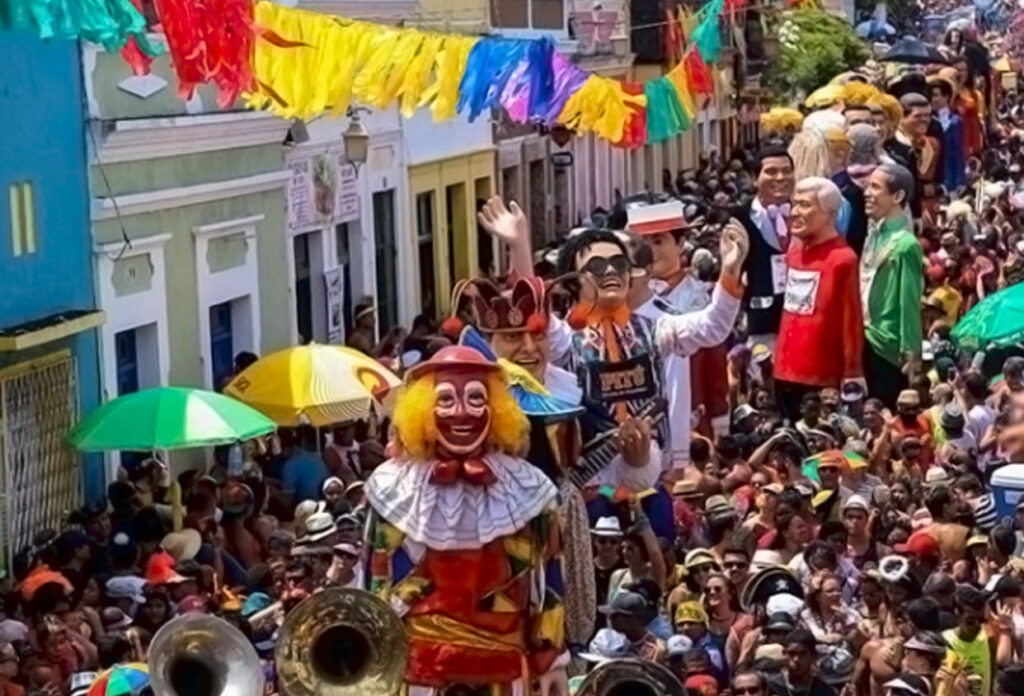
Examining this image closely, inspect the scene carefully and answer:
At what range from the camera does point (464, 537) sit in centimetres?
971

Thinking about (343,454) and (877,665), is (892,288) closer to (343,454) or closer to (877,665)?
(343,454)

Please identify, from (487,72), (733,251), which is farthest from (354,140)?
(733,251)

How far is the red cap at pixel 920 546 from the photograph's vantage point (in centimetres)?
1259

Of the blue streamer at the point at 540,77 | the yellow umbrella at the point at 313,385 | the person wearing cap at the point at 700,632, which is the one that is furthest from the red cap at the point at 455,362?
the blue streamer at the point at 540,77

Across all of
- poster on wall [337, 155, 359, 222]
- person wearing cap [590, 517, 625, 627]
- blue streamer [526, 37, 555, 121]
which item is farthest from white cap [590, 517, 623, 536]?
poster on wall [337, 155, 359, 222]

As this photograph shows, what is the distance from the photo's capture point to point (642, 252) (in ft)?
43.9

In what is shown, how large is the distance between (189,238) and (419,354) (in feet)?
6.90

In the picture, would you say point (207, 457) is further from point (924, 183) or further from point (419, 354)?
point (924, 183)

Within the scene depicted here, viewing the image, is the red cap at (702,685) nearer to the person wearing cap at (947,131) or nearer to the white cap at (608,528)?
the white cap at (608,528)

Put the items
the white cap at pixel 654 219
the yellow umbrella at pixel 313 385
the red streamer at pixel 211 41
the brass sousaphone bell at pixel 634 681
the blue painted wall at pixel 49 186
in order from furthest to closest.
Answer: the yellow umbrella at pixel 313 385 < the blue painted wall at pixel 49 186 < the white cap at pixel 654 219 < the red streamer at pixel 211 41 < the brass sousaphone bell at pixel 634 681

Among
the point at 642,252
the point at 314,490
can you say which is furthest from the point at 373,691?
the point at 314,490

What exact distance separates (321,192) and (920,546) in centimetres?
1137

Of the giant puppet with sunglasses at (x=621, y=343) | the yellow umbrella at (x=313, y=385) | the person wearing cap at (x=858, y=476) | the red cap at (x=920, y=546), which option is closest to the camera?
the giant puppet with sunglasses at (x=621, y=343)

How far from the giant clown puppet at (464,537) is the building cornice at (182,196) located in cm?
841
